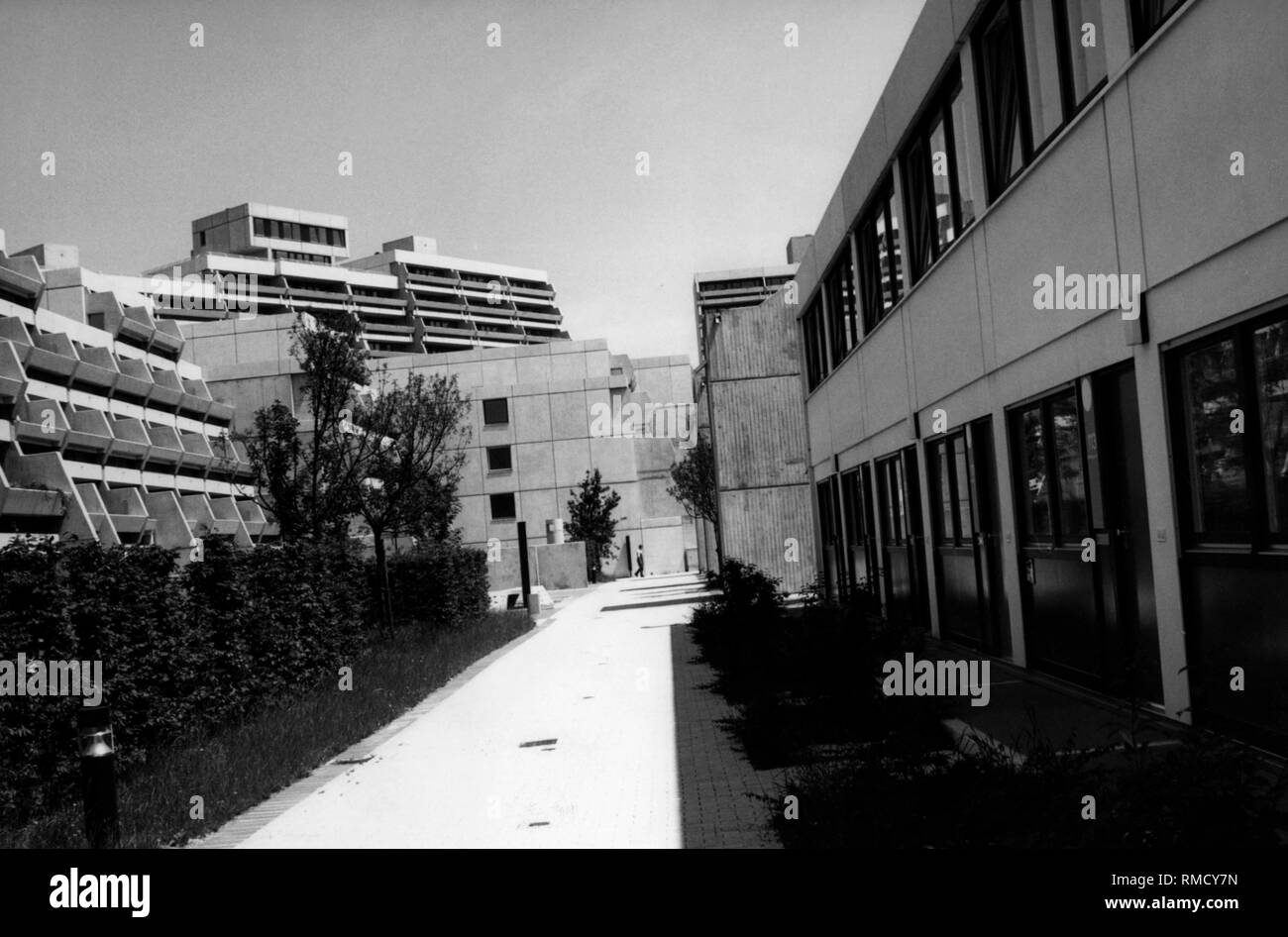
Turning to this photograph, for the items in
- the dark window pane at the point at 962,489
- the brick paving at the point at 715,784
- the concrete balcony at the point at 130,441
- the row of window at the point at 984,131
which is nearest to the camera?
the brick paving at the point at 715,784

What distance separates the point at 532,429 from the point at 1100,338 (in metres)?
55.4

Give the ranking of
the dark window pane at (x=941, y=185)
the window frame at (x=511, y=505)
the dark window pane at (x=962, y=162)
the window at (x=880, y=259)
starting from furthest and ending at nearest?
1. the window frame at (x=511, y=505)
2. the window at (x=880, y=259)
3. the dark window pane at (x=941, y=185)
4. the dark window pane at (x=962, y=162)

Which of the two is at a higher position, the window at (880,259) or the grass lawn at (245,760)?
the window at (880,259)

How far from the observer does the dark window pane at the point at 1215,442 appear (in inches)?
276

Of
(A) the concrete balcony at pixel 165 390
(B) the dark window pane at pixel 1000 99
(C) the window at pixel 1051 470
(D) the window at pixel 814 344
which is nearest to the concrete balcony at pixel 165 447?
(A) the concrete balcony at pixel 165 390

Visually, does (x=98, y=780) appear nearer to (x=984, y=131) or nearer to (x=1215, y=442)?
(x=1215, y=442)

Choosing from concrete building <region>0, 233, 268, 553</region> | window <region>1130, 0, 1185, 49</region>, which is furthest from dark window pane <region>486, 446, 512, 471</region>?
window <region>1130, 0, 1185, 49</region>

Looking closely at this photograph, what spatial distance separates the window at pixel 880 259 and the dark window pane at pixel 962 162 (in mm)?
2992

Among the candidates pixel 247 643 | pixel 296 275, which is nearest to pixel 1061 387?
pixel 247 643

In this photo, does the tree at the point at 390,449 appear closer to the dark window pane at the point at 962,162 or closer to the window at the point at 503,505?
the dark window pane at the point at 962,162

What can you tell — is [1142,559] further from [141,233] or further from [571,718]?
[141,233]

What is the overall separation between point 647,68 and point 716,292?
496 ft
